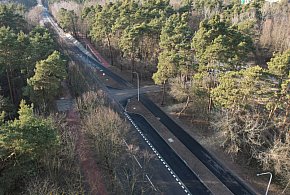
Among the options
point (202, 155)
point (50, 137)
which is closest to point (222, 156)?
point (202, 155)

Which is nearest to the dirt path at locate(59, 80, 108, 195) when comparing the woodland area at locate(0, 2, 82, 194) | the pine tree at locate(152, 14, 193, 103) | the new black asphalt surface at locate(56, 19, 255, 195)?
the woodland area at locate(0, 2, 82, 194)

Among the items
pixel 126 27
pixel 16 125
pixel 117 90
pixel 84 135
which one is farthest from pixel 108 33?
pixel 16 125

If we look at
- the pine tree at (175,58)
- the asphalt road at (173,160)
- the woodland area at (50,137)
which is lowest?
the asphalt road at (173,160)

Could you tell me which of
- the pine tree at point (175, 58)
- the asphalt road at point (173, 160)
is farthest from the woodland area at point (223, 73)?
the asphalt road at point (173, 160)

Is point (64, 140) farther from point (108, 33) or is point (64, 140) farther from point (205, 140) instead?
point (108, 33)

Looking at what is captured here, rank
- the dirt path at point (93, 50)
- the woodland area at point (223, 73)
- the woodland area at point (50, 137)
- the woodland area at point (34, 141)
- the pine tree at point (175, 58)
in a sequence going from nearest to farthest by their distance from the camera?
the woodland area at point (34, 141) → the woodland area at point (50, 137) → the woodland area at point (223, 73) → the pine tree at point (175, 58) → the dirt path at point (93, 50)

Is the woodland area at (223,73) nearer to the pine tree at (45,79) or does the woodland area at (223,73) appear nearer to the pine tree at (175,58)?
the pine tree at (175,58)

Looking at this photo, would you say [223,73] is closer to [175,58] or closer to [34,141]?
[175,58]

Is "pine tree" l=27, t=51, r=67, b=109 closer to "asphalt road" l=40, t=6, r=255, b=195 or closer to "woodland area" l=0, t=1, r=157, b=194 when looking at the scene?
"woodland area" l=0, t=1, r=157, b=194
